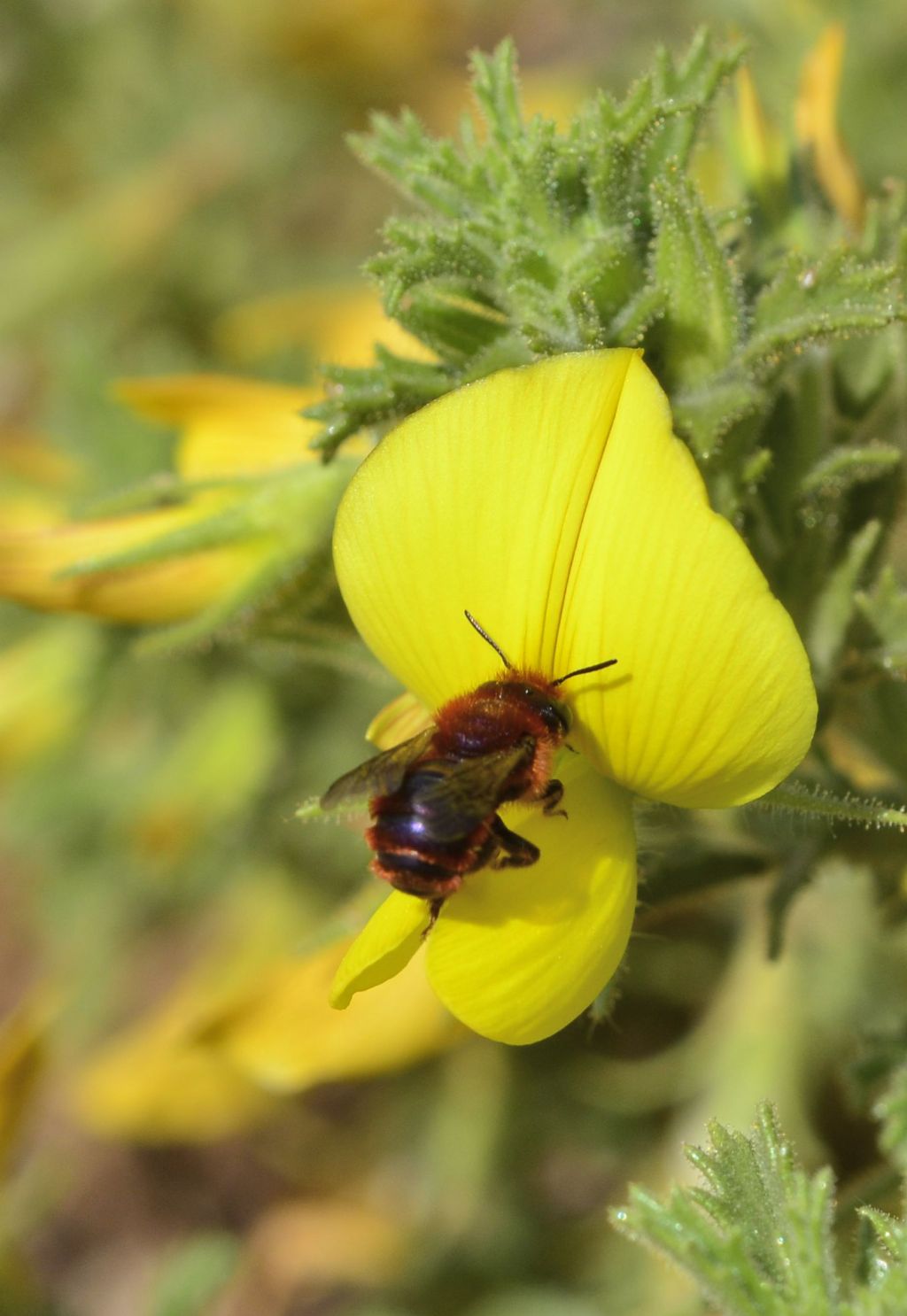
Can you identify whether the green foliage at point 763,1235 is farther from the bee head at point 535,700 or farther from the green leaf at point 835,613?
the green leaf at point 835,613

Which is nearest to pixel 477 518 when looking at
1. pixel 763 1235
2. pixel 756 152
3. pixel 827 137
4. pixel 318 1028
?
pixel 763 1235

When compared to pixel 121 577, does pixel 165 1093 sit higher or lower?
lower

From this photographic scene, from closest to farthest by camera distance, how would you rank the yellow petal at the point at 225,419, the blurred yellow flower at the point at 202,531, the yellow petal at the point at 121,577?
the blurred yellow flower at the point at 202,531 → the yellow petal at the point at 121,577 → the yellow petal at the point at 225,419

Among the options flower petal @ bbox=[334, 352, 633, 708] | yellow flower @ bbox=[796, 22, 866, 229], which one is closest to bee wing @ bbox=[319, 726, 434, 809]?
flower petal @ bbox=[334, 352, 633, 708]

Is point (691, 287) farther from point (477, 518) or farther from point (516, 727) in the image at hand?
point (516, 727)

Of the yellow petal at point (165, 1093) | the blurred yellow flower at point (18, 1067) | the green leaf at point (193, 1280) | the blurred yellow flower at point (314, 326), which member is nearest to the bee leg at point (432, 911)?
the blurred yellow flower at point (18, 1067)

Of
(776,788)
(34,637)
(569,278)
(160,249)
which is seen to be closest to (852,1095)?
(776,788)

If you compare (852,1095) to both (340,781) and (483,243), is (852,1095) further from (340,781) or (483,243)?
(483,243)
